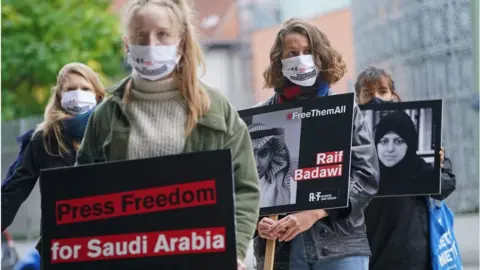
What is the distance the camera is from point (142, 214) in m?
3.78

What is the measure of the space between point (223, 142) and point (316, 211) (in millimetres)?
1494

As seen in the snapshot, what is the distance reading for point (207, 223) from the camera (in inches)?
146

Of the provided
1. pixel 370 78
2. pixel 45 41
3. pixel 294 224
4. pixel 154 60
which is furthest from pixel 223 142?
pixel 45 41

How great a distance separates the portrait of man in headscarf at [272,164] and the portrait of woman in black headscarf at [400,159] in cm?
142

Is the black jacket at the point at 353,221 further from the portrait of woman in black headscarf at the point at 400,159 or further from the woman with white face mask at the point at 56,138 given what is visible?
the woman with white face mask at the point at 56,138

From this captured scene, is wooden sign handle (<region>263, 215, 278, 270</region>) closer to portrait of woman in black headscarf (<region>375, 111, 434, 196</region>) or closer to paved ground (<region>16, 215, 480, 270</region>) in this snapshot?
portrait of woman in black headscarf (<region>375, 111, 434, 196</region>)

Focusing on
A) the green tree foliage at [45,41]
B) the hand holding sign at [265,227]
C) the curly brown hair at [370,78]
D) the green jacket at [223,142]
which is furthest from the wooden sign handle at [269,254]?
the green tree foliage at [45,41]

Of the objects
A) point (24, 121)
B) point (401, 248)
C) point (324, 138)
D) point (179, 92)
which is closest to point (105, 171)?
point (179, 92)

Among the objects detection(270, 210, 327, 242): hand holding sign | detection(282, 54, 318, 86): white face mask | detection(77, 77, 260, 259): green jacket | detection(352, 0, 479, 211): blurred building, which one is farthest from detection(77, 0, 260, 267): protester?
detection(352, 0, 479, 211): blurred building

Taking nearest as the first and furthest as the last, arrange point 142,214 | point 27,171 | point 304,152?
point 142,214 → point 304,152 → point 27,171

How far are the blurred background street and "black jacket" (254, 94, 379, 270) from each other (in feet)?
1.72

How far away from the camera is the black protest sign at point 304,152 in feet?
17.4

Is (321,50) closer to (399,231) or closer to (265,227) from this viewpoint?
(265,227)

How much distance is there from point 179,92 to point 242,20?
5844 centimetres
